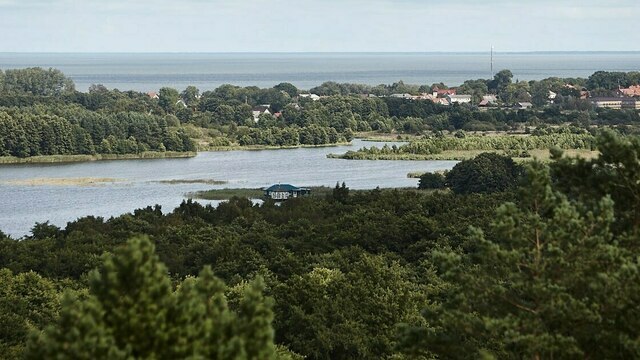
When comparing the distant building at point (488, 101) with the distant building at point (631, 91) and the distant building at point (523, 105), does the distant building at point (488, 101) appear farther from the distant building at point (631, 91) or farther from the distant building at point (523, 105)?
the distant building at point (631, 91)

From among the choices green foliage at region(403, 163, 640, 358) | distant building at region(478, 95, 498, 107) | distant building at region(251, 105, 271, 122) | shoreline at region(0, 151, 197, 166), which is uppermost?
green foliage at region(403, 163, 640, 358)

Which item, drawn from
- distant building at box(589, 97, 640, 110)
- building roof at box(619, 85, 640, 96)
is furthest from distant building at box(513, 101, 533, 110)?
building roof at box(619, 85, 640, 96)

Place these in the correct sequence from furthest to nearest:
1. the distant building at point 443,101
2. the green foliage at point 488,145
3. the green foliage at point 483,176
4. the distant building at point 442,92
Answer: the distant building at point 442,92 < the distant building at point 443,101 < the green foliage at point 488,145 < the green foliage at point 483,176

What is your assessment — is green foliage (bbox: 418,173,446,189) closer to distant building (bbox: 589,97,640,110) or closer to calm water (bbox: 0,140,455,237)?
calm water (bbox: 0,140,455,237)

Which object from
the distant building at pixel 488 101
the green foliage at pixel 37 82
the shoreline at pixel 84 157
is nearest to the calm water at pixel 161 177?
the shoreline at pixel 84 157

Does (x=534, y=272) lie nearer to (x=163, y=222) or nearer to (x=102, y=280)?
(x=102, y=280)

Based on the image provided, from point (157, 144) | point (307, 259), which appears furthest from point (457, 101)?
point (307, 259)

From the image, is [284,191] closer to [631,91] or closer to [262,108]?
[262,108]
